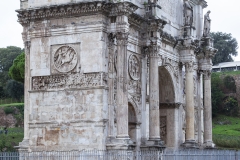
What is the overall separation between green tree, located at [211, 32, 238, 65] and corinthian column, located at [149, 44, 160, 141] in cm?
6337

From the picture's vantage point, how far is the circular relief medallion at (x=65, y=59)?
73.9ft

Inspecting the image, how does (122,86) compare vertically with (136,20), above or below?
below

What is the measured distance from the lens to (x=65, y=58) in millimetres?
22641

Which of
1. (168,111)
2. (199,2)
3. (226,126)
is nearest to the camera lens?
(168,111)

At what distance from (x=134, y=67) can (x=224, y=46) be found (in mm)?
64550

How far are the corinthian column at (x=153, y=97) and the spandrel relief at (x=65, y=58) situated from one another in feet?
11.9

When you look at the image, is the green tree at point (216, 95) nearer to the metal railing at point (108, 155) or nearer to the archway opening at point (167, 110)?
the archway opening at point (167, 110)

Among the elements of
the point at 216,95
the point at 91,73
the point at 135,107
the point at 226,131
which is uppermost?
the point at 91,73

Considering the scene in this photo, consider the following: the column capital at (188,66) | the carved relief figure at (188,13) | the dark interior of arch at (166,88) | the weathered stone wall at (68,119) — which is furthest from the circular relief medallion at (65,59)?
the carved relief figure at (188,13)

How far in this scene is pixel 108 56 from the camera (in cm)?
2236

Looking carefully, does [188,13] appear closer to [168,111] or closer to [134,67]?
[168,111]

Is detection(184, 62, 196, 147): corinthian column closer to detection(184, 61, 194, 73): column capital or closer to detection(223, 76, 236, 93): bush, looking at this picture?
detection(184, 61, 194, 73): column capital

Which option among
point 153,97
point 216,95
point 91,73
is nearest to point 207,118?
point 153,97

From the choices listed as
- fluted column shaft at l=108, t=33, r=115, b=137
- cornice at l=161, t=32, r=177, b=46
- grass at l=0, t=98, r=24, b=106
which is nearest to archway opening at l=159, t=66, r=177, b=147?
cornice at l=161, t=32, r=177, b=46
